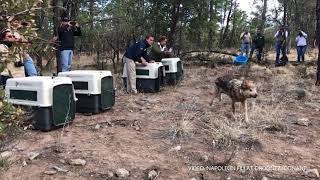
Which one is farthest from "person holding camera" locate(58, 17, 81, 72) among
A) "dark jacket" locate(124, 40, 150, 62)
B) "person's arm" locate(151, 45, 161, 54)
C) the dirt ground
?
"person's arm" locate(151, 45, 161, 54)

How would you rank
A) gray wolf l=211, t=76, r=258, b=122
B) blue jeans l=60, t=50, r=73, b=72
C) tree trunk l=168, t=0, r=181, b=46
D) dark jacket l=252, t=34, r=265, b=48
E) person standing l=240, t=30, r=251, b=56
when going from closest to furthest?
1. gray wolf l=211, t=76, r=258, b=122
2. blue jeans l=60, t=50, r=73, b=72
3. tree trunk l=168, t=0, r=181, b=46
4. dark jacket l=252, t=34, r=265, b=48
5. person standing l=240, t=30, r=251, b=56

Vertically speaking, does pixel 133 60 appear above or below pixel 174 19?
below

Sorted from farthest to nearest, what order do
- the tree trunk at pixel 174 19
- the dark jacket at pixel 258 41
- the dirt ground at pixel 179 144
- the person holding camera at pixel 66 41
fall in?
the dark jacket at pixel 258 41
the tree trunk at pixel 174 19
the person holding camera at pixel 66 41
the dirt ground at pixel 179 144

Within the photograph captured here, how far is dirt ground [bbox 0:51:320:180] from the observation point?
16.1ft

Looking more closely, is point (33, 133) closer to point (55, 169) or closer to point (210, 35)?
point (55, 169)

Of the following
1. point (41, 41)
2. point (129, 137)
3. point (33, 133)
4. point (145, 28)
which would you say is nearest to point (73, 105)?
point (33, 133)

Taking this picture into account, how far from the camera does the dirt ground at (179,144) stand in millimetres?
4898

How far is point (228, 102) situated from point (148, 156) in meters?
3.59

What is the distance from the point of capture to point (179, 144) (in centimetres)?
572

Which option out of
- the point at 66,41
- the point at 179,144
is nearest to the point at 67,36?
the point at 66,41

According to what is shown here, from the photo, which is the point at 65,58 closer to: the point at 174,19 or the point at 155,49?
the point at 155,49

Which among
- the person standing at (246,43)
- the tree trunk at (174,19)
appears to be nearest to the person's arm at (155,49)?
the tree trunk at (174,19)

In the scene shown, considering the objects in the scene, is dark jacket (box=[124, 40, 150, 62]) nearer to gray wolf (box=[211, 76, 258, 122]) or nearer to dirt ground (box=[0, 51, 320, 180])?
dirt ground (box=[0, 51, 320, 180])

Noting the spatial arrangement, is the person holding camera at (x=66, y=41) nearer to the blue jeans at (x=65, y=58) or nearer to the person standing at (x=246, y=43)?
the blue jeans at (x=65, y=58)
